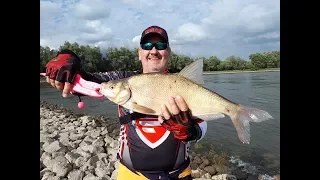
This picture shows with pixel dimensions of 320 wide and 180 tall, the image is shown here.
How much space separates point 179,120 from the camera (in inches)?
81.7

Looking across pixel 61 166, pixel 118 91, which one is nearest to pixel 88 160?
pixel 61 166

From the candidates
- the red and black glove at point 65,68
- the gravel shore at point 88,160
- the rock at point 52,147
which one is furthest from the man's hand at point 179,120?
the rock at point 52,147

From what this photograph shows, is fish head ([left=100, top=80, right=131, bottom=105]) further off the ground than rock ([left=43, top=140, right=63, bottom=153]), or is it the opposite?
fish head ([left=100, top=80, right=131, bottom=105])

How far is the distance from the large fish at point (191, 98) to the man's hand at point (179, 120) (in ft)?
0.15

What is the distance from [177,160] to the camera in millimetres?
2277

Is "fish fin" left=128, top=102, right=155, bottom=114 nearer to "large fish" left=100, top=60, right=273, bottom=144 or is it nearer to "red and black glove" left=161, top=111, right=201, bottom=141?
"large fish" left=100, top=60, right=273, bottom=144

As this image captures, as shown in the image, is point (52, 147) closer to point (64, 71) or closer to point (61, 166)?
point (61, 166)

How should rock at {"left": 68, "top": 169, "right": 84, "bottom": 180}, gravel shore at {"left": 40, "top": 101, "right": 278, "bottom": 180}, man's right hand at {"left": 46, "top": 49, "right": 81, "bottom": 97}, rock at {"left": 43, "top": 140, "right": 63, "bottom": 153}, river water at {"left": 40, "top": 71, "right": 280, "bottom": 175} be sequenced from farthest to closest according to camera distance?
river water at {"left": 40, "top": 71, "right": 280, "bottom": 175} → rock at {"left": 43, "top": 140, "right": 63, "bottom": 153} → gravel shore at {"left": 40, "top": 101, "right": 278, "bottom": 180} → rock at {"left": 68, "top": 169, "right": 84, "bottom": 180} → man's right hand at {"left": 46, "top": 49, "right": 81, "bottom": 97}

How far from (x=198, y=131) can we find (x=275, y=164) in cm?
525

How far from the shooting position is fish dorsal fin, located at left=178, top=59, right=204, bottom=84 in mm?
2092

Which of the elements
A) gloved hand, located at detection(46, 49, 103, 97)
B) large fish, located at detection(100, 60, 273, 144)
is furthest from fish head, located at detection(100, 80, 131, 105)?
gloved hand, located at detection(46, 49, 103, 97)

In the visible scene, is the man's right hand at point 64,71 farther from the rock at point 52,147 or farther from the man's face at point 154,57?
the rock at point 52,147

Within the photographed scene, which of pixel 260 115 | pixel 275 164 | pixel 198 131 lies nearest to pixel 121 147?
pixel 198 131
